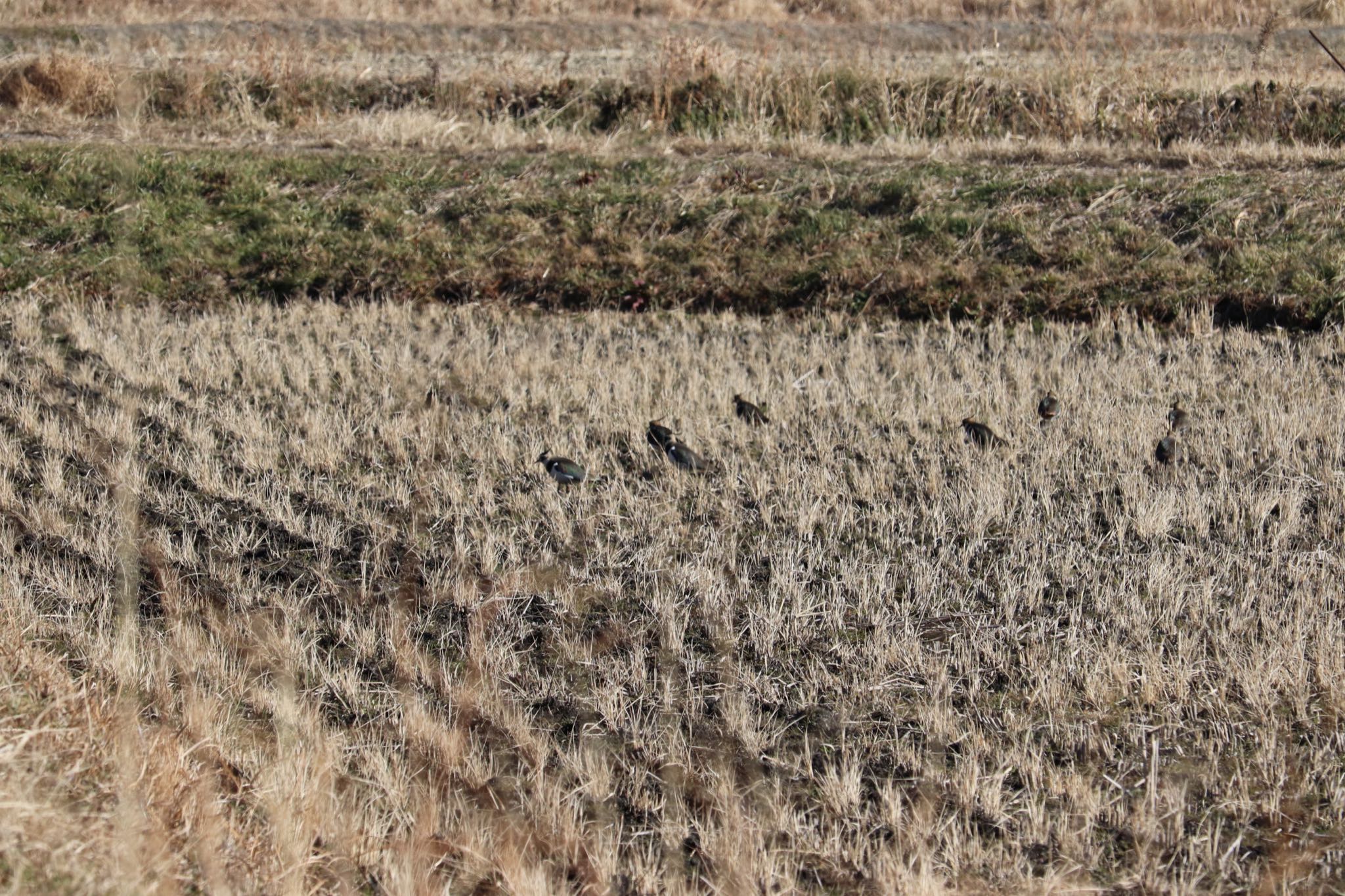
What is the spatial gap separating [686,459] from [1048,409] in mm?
2281

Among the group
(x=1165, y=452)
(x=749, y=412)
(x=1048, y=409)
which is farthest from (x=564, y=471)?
(x=1165, y=452)

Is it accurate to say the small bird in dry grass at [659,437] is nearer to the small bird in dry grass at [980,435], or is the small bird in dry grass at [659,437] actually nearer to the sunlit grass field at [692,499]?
the sunlit grass field at [692,499]

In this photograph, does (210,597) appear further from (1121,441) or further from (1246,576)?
(1121,441)

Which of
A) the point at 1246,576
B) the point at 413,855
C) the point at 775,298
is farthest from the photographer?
the point at 775,298

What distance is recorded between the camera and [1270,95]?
14.2m

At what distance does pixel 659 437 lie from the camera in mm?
6848

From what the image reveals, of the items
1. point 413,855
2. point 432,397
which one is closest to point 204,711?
point 413,855

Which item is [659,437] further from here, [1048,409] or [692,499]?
[1048,409]

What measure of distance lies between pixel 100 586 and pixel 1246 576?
475cm

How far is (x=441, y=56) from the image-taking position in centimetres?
2031

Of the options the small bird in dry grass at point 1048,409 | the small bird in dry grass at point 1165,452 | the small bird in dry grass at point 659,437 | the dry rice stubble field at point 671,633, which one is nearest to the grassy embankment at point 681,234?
the dry rice stubble field at point 671,633

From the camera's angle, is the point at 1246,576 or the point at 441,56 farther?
the point at 441,56

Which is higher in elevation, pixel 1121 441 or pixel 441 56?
pixel 441 56

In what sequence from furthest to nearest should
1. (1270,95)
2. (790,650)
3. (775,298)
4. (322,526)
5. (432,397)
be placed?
(1270,95)
(775,298)
(432,397)
(322,526)
(790,650)
